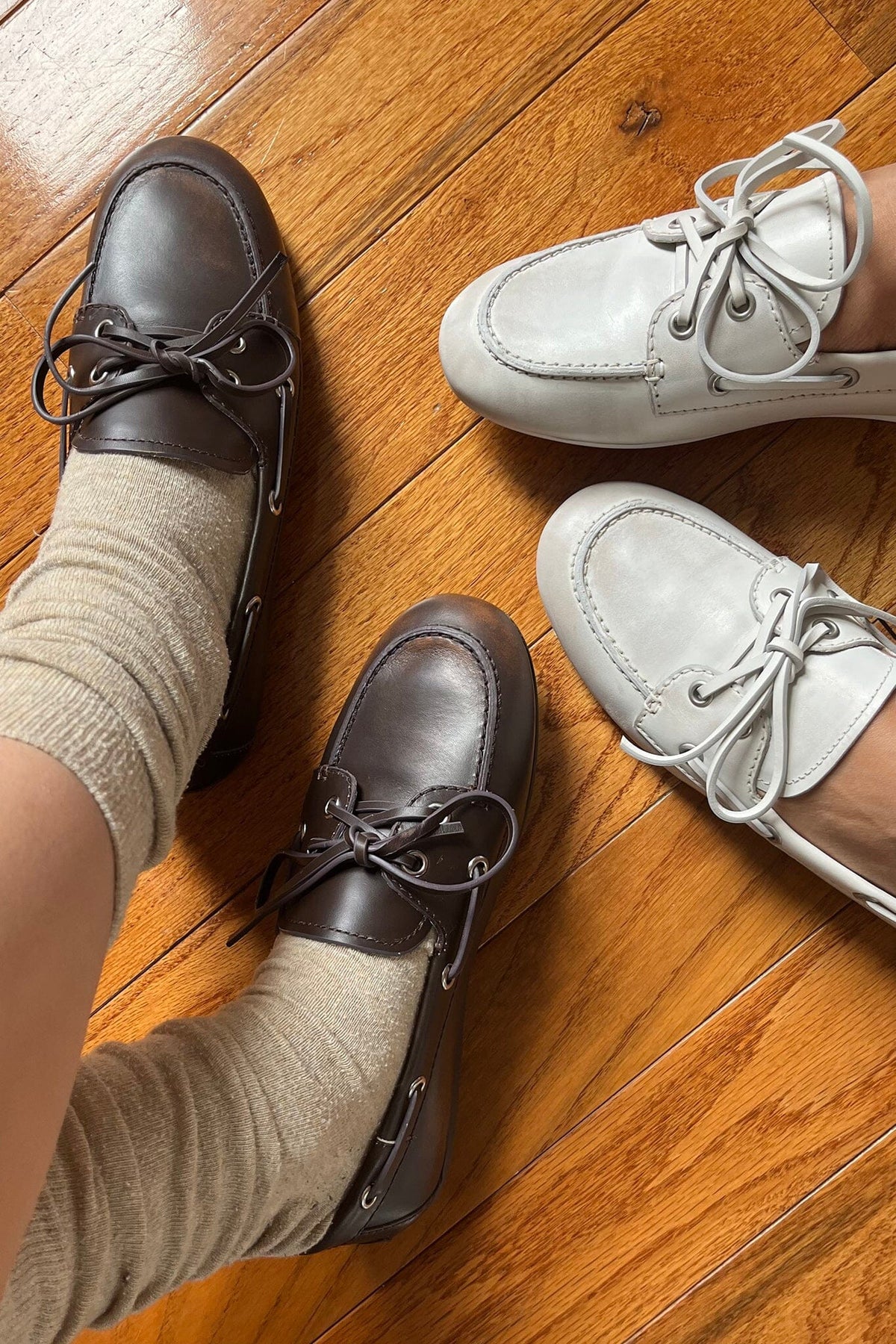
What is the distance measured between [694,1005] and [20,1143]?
1.82ft

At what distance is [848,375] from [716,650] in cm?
24

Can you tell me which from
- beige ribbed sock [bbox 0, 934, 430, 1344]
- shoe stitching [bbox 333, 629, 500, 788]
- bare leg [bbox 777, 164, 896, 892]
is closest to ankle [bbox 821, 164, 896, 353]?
bare leg [bbox 777, 164, 896, 892]

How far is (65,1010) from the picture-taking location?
500 millimetres

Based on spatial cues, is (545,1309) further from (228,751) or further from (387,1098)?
(228,751)

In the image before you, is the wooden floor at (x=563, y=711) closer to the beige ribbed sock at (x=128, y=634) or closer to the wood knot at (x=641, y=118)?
the wood knot at (x=641, y=118)

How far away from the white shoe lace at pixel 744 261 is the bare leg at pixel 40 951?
559 millimetres

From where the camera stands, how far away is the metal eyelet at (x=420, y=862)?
29.0 inches

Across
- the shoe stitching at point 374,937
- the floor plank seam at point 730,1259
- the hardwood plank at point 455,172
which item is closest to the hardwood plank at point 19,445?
the hardwood plank at point 455,172

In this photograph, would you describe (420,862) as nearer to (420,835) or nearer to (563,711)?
(420,835)

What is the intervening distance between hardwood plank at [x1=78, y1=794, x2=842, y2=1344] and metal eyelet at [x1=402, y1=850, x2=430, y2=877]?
0.13 meters

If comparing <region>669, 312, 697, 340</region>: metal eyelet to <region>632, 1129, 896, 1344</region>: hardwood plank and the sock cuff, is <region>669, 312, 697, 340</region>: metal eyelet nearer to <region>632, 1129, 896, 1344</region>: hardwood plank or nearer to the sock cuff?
the sock cuff

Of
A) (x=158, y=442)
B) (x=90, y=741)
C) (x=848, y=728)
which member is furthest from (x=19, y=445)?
(x=848, y=728)

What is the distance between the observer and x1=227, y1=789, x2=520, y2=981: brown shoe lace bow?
73 centimetres

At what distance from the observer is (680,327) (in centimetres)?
73
